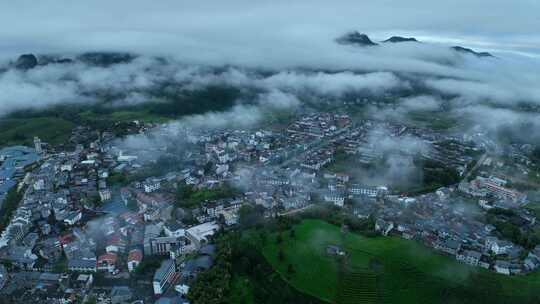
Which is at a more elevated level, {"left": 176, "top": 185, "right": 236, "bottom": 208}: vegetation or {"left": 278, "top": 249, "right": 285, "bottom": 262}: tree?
{"left": 176, "top": 185, "right": 236, "bottom": 208}: vegetation

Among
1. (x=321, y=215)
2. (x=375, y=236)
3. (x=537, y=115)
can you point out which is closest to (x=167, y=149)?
(x=321, y=215)

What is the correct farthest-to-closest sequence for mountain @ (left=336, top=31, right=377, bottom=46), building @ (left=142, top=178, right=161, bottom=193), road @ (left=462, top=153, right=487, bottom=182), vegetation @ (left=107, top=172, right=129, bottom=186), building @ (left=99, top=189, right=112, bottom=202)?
mountain @ (left=336, top=31, right=377, bottom=46), road @ (left=462, top=153, right=487, bottom=182), vegetation @ (left=107, top=172, right=129, bottom=186), building @ (left=142, top=178, right=161, bottom=193), building @ (left=99, top=189, right=112, bottom=202)

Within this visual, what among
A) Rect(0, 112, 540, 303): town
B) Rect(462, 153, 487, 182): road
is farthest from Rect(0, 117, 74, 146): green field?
Rect(462, 153, 487, 182): road

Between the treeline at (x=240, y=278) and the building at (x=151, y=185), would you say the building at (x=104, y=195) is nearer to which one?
the building at (x=151, y=185)

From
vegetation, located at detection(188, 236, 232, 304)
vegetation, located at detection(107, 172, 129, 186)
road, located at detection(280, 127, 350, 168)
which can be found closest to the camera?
vegetation, located at detection(188, 236, 232, 304)

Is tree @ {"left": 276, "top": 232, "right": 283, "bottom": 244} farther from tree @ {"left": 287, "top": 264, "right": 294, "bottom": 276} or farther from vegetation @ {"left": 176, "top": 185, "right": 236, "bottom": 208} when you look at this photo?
vegetation @ {"left": 176, "top": 185, "right": 236, "bottom": 208}
